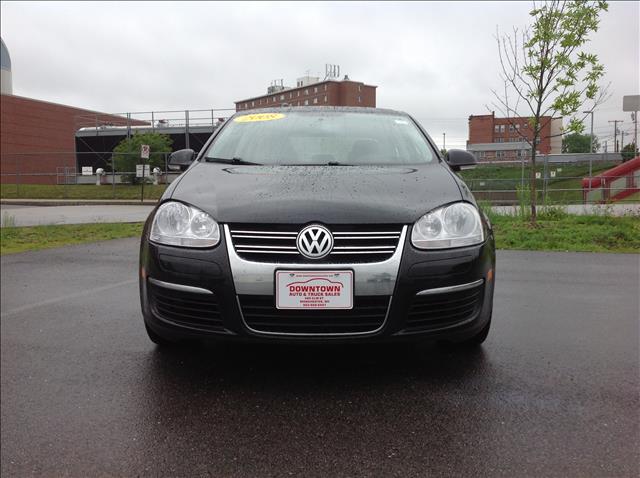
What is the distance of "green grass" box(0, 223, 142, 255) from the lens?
8547 mm

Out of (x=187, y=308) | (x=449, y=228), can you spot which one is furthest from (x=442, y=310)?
(x=187, y=308)

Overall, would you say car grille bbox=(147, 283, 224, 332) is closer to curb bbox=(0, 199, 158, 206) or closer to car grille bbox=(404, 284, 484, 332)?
car grille bbox=(404, 284, 484, 332)

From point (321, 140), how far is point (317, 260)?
5.19ft

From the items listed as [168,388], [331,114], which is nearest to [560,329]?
[331,114]

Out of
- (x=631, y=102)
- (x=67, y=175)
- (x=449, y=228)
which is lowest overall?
(x=449, y=228)

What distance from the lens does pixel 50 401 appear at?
262 centimetres

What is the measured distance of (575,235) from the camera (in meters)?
8.96

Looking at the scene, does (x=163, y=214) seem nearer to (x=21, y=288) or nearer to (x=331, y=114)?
(x=331, y=114)

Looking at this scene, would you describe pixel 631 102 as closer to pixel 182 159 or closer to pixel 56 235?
pixel 182 159

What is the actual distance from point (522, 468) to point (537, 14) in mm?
10243

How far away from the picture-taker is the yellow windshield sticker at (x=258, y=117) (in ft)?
13.9

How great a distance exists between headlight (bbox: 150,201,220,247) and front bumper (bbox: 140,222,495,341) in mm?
49

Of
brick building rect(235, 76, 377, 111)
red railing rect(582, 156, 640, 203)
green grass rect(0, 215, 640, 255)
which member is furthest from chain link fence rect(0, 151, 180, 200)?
brick building rect(235, 76, 377, 111)

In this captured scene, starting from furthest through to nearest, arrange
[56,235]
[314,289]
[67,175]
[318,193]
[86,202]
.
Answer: [67,175] < [86,202] < [56,235] < [318,193] < [314,289]
